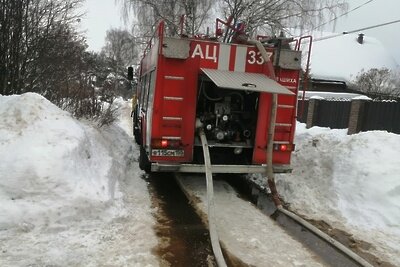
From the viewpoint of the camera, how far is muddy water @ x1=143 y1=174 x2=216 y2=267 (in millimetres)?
5250

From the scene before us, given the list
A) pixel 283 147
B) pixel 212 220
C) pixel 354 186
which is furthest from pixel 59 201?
pixel 354 186

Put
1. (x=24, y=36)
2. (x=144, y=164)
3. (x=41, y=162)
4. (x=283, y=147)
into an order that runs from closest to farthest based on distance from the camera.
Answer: (x=41, y=162), (x=283, y=147), (x=144, y=164), (x=24, y=36)

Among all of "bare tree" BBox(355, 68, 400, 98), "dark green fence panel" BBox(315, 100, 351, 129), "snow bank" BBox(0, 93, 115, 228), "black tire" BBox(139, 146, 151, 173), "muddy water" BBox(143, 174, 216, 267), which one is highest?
"bare tree" BBox(355, 68, 400, 98)

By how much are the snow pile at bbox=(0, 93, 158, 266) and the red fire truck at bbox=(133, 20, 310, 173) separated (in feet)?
4.22

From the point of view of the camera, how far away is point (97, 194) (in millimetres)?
6543

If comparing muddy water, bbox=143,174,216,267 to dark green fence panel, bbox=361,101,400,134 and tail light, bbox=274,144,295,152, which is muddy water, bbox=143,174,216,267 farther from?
dark green fence panel, bbox=361,101,400,134

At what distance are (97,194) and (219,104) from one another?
3.18 metres

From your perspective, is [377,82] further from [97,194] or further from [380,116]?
[97,194]

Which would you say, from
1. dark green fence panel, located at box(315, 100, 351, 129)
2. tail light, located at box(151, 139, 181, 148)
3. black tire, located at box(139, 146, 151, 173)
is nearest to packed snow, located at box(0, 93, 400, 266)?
black tire, located at box(139, 146, 151, 173)

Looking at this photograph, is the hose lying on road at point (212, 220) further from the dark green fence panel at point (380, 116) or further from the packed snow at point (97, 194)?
the dark green fence panel at point (380, 116)

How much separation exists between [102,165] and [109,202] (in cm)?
148

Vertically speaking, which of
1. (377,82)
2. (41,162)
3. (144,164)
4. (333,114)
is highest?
(377,82)

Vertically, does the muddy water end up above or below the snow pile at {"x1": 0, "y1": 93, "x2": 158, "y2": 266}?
below

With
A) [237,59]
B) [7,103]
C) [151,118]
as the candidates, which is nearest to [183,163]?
[151,118]
